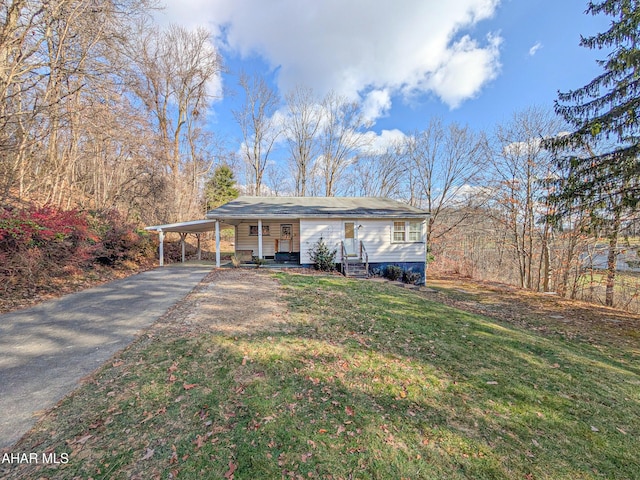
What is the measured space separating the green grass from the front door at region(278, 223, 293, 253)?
11.0 metres

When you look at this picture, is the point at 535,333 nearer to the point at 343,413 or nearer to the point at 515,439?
the point at 515,439

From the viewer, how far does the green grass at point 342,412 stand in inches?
87.7

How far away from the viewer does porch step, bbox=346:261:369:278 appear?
12114 millimetres

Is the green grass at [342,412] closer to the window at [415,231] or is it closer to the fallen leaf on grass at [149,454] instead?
the fallen leaf on grass at [149,454]

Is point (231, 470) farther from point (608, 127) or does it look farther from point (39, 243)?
point (608, 127)

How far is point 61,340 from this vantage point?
4238 millimetres

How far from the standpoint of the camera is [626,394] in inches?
147

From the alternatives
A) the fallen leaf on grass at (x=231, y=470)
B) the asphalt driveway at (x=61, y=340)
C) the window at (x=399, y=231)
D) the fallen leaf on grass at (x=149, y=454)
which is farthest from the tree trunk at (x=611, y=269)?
the asphalt driveway at (x=61, y=340)

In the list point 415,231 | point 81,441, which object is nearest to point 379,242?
point 415,231

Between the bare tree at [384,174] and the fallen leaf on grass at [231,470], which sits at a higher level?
the bare tree at [384,174]

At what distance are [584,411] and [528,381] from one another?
2.12 ft

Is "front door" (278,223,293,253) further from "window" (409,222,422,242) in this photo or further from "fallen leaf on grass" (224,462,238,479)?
"fallen leaf on grass" (224,462,238,479)

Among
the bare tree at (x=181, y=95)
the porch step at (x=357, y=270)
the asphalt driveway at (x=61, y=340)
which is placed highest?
the bare tree at (x=181, y=95)

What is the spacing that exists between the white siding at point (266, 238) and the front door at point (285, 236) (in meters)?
0.18
